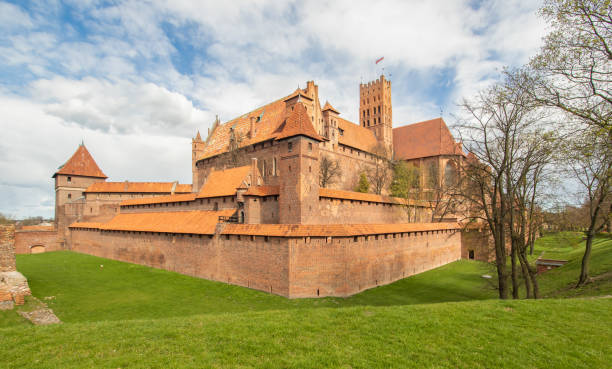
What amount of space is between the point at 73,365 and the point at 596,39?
48.8 feet

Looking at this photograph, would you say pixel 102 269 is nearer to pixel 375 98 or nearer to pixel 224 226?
pixel 224 226

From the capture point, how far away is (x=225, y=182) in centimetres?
2572

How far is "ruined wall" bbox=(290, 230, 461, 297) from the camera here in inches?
671

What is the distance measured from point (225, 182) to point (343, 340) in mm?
20620

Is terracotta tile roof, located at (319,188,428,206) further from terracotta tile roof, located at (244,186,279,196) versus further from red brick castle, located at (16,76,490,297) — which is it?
terracotta tile roof, located at (244,186,279,196)

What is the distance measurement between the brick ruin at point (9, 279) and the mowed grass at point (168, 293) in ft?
6.94

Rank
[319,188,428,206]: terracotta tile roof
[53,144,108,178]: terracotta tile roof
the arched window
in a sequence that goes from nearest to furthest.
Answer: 1. the arched window
2. [319,188,428,206]: terracotta tile roof
3. [53,144,108,178]: terracotta tile roof

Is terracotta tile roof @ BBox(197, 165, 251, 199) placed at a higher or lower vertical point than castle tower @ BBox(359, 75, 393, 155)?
lower

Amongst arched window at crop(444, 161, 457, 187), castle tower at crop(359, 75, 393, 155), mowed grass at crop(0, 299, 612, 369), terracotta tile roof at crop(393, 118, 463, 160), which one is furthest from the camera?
castle tower at crop(359, 75, 393, 155)

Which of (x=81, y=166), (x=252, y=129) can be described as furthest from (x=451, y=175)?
(x=81, y=166)

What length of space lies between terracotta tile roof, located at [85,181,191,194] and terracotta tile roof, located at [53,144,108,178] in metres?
3.63

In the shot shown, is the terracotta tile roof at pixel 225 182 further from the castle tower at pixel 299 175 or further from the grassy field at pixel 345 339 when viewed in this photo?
the grassy field at pixel 345 339

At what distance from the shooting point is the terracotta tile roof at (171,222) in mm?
22984

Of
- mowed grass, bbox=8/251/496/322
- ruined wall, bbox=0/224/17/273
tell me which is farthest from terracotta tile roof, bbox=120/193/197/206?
ruined wall, bbox=0/224/17/273
